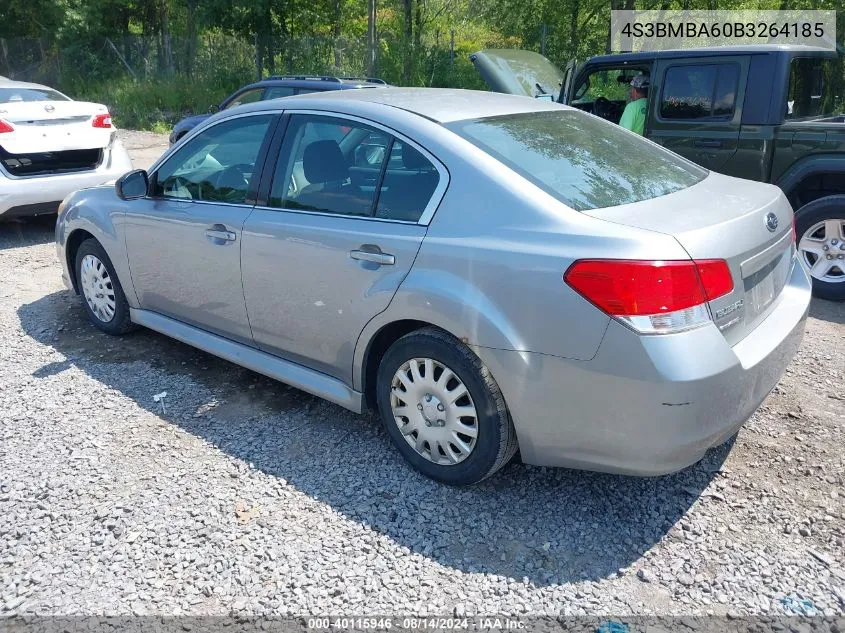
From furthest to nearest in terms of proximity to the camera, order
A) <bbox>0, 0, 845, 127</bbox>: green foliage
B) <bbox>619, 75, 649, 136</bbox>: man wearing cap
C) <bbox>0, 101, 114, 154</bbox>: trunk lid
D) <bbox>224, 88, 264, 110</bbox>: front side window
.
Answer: <bbox>0, 0, 845, 127</bbox>: green foliage < <bbox>224, 88, 264, 110</bbox>: front side window < <bbox>0, 101, 114, 154</bbox>: trunk lid < <bbox>619, 75, 649, 136</bbox>: man wearing cap

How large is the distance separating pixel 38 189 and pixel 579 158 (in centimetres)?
602

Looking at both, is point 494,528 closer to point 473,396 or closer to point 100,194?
point 473,396

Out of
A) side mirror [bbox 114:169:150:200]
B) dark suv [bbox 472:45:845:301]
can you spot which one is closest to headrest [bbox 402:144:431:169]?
side mirror [bbox 114:169:150:200]

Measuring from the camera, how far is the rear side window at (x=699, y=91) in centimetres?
609

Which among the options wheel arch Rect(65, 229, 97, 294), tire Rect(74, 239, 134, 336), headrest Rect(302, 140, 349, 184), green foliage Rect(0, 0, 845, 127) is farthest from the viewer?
green foliage Rect(0, 0, 845, 127)

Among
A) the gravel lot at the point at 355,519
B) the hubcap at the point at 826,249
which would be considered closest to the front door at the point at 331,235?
the gravel lot at the point at 355,519

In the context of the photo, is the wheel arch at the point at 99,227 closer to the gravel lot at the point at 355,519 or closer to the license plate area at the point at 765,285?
the gravel lot at the point at 355,519

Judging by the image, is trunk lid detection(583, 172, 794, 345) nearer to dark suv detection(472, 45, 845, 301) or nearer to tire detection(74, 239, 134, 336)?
dark suv detection(472, 45, 845, 301)

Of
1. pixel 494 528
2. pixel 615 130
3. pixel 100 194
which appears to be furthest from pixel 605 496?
pixel 100 194

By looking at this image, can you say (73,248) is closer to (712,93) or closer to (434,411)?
(434,411)

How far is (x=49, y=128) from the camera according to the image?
24.7 feet

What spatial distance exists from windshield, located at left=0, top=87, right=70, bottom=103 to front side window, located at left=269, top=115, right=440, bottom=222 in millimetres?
5488

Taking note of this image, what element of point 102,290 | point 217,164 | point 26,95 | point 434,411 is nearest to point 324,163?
point 217,164

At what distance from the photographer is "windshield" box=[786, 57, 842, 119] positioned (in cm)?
603
